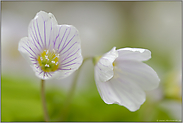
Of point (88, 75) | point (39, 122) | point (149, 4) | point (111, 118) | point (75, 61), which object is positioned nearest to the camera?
point (75, 61)

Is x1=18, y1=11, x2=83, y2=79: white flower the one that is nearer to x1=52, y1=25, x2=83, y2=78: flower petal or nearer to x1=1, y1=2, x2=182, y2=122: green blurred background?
x1=52, y1=25, x2=83, y2=78: flower petal

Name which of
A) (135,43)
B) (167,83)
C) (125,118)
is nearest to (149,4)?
(135,43)

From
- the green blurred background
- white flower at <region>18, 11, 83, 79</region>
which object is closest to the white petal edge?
white flower at <region>18, 11, 83, 79</region>

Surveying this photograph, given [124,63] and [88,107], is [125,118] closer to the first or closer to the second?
[88,107]

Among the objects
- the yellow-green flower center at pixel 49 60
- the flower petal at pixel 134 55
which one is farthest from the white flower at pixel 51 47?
the flower petal at pixel 134 55

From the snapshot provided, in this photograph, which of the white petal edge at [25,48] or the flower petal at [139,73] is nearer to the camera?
the white petal edge at [25,48]

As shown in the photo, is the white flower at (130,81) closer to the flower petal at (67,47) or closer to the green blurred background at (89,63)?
the flower petal at (67,47)
